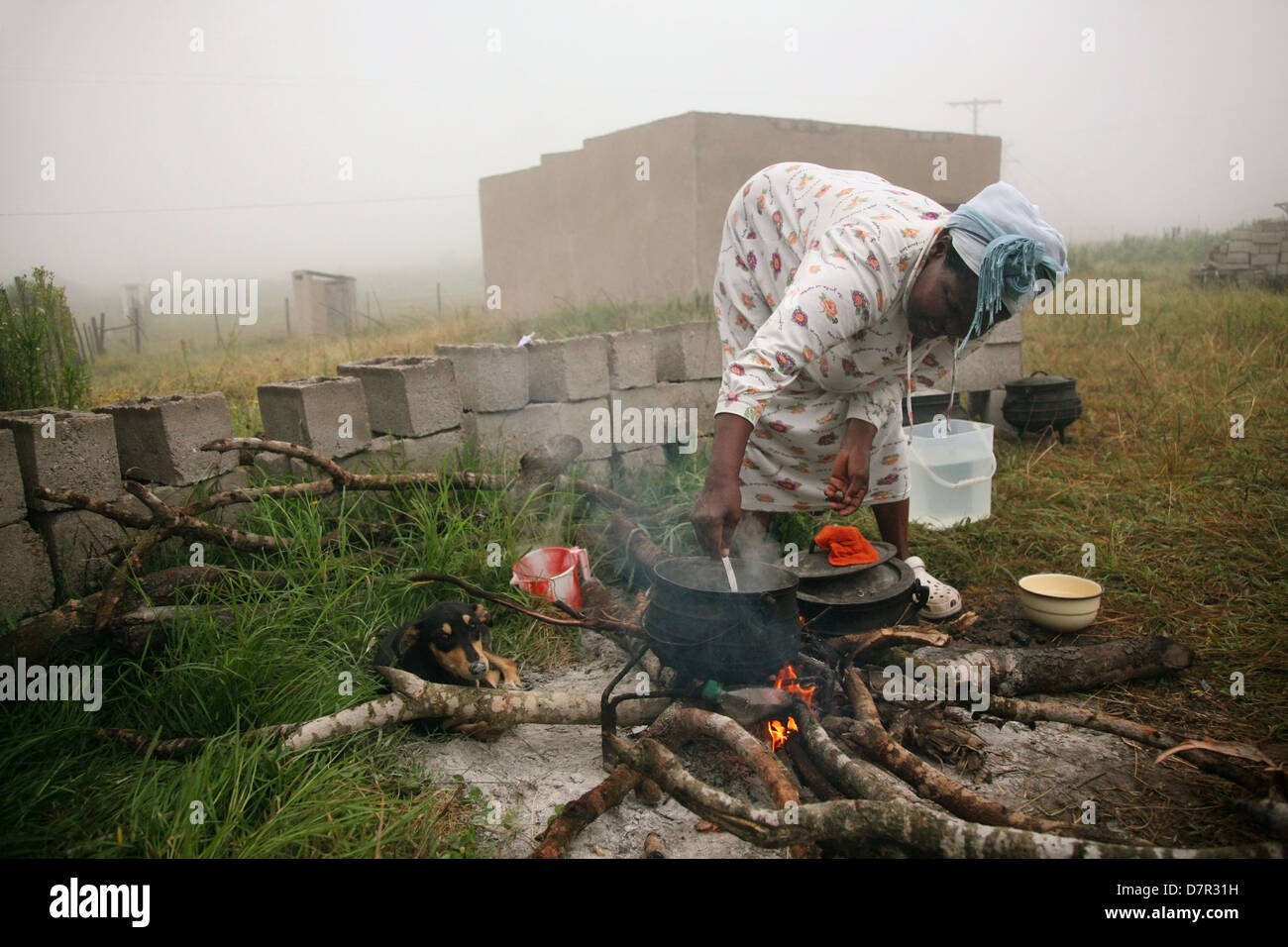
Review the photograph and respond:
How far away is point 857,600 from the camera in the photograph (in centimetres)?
286

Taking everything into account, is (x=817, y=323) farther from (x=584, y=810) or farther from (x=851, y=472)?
(x=584, y=810)

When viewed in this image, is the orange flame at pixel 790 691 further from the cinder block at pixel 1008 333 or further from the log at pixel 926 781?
the cinder block at pixel 1008 333

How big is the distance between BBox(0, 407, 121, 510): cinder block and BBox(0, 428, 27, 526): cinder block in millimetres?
60

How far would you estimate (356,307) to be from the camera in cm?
765

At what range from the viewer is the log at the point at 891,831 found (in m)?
1.72

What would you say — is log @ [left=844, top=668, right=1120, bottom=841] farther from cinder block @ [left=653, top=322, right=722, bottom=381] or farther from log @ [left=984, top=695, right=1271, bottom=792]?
cinder block @ [left=653, top=322, right=722, bottom=381]

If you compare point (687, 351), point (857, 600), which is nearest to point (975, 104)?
point (687, 351)

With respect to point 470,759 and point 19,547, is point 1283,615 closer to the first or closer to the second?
point 470,759

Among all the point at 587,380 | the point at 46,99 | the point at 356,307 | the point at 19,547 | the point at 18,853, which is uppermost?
the point at 46,99

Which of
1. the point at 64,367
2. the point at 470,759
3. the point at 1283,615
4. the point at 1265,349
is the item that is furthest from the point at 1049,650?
the point at 1265,349

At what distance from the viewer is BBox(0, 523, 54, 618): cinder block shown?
2.59 metres

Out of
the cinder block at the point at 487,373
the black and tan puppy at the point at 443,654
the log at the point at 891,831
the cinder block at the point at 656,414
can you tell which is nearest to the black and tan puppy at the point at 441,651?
the black and tan puppy at the point at 443,654

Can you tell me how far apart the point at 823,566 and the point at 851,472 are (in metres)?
0.41

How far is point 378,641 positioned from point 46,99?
2961mm
